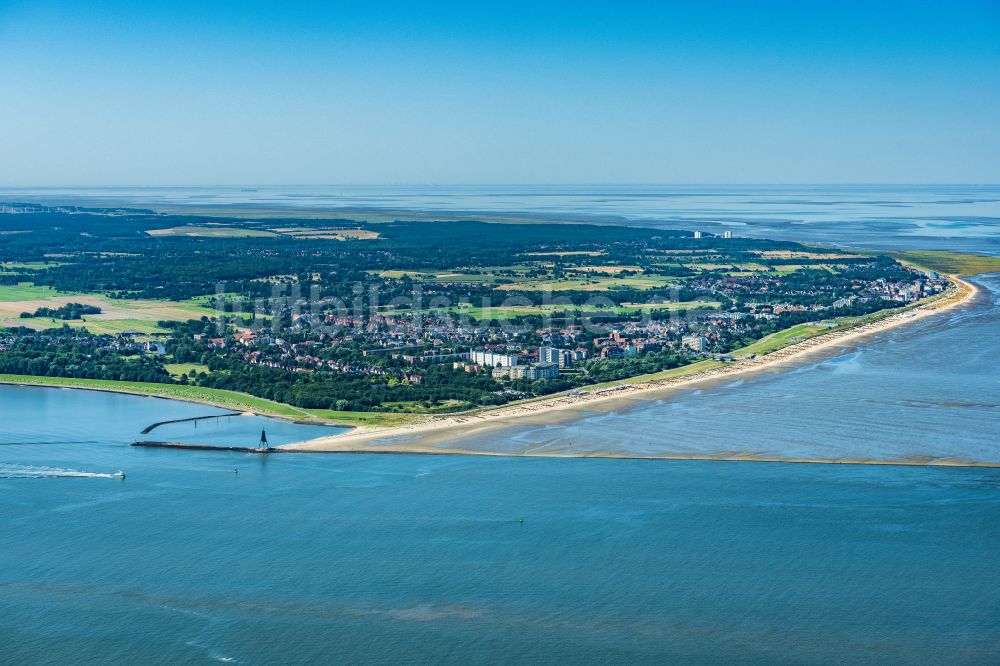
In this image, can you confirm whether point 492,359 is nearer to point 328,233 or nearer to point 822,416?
point 822,416

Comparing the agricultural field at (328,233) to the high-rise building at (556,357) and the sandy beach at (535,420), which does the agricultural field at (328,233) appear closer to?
Result: the high-rise building at (556,357)

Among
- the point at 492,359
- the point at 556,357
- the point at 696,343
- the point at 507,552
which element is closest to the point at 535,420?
the point at 492,359

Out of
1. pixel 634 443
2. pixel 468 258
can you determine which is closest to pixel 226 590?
pixel 634 443

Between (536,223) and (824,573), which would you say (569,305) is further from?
(536,223)

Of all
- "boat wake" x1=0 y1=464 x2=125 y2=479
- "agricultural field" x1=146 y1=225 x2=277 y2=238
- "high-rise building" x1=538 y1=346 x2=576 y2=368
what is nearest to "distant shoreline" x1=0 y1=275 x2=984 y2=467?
"high-rise building" x1=538 y1=346 x2=576 y2=368

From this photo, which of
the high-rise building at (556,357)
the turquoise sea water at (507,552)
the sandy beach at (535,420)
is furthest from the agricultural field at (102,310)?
the sandy beach at (535,420)
